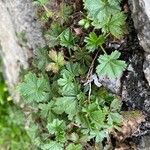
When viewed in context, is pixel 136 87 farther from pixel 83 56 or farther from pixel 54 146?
pixel 54 146

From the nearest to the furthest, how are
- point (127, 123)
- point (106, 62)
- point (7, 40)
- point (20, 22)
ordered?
point (106, 62), point (127, 123), point (20, 22), point (7, 40)

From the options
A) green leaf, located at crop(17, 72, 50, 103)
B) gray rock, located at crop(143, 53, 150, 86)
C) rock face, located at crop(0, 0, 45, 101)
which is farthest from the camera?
rock face, located at crop(0, 0, 45, 101)

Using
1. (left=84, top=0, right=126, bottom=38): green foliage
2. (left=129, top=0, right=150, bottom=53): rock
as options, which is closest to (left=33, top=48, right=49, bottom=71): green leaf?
(left=84, top=0, right=126, bottom=38): green foliage

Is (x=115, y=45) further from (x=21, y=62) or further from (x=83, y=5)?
(x=21, y=62)

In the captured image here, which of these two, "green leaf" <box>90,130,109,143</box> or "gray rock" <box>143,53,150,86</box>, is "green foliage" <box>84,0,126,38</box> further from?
"green leaf" <box>90,130,109,143</box>

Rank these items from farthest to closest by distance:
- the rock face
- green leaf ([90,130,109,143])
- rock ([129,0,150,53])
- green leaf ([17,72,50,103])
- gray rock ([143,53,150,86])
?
1. the rock face
2. green leaf ([17,72,50,103])
3. green leaf ([90,130,109,143])
4. gray rock ([143,53,150,86])
5. rock ([129,0,150,53])

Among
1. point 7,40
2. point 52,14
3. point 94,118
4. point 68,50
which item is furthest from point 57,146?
point 7,40
